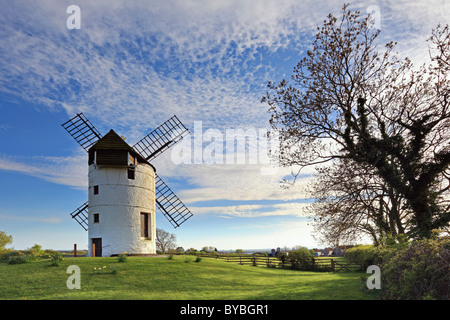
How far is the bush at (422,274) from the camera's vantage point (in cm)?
931

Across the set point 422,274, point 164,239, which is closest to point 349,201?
point 422,274

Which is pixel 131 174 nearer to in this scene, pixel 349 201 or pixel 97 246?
pixel 97 246

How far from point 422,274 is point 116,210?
21507mm

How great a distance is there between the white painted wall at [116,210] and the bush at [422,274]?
1941 cm

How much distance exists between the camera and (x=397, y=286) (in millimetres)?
10953

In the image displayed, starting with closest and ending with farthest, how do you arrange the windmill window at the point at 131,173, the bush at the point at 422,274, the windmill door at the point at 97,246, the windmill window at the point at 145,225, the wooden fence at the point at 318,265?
the bush at the point at 422,274 < the windmill door at the point at 97,246 < the windmill window at the point at 131,173 < the windmill window at the point at 145,225 < the wooden fence at the point at 318,265

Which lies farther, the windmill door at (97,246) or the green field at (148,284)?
the windmill door at (97,246)

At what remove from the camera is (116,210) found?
2544 cm

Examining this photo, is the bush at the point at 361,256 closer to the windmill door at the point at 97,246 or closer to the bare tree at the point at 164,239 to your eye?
the windmill door at the point at 97,246

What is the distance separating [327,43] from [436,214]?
10547 mm

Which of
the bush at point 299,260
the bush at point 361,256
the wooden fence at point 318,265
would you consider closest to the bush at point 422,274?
the bush at point 361,256

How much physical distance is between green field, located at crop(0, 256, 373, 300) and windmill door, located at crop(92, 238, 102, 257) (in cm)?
400
